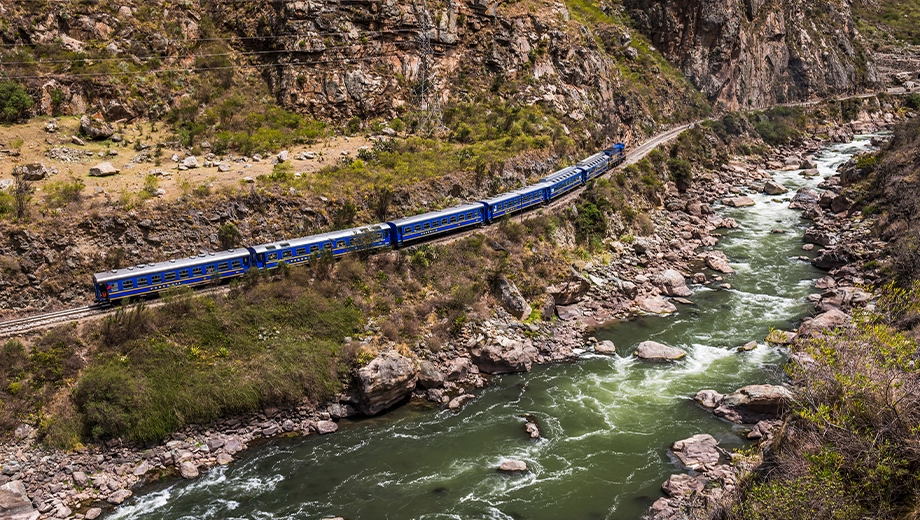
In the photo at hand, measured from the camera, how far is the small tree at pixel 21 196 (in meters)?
30.7

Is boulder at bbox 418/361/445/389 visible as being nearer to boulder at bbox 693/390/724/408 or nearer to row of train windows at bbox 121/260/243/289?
row of train windows at bbox 121/260/243/289

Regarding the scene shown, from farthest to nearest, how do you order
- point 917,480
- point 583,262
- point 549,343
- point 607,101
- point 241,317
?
point 607,101, point 583,262, point 549,343, point 241,317, point 917,480

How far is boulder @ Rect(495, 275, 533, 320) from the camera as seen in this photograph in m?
35.6

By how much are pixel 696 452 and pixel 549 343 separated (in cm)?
1098

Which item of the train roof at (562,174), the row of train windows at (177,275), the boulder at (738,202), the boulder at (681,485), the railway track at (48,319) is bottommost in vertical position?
the boulder at (681,485)

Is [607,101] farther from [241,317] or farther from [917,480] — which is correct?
[917,480]

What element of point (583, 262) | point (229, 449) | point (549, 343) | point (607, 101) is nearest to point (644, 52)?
point (607, 101)

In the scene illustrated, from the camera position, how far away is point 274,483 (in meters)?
23.8

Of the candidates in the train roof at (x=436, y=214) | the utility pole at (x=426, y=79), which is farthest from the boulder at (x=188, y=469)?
the utility pole at (x=426, y=79)

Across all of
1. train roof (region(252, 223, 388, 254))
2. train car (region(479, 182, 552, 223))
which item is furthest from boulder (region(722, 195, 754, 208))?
train roof (region(252, 223, 388, 254))

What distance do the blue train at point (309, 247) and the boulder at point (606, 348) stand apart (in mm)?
11779

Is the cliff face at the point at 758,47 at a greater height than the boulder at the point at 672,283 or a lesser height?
greater

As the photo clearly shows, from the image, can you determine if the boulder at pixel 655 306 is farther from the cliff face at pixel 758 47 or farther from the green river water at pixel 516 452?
the cliff face at pixel 758 47

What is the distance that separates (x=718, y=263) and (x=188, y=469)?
120ft
